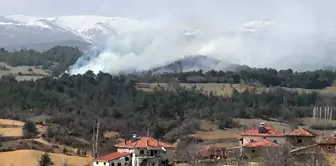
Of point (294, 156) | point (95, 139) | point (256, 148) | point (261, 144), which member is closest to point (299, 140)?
point (261, 144)

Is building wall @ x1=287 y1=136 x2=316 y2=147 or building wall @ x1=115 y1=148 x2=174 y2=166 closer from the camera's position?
building wall @ x1=287 y1=136 x2=316 y2=147

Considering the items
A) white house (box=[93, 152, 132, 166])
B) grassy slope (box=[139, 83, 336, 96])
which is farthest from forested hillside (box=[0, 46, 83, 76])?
white house (box=[93, 152, 132, 166])

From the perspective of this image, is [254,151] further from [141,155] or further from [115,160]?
[115,160]

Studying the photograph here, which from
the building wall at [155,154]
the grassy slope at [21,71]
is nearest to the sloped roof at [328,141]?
the building wall at [155,154]

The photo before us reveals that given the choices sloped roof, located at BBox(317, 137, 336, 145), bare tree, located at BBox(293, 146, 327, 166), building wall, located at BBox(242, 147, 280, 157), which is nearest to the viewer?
bare tree, located at BBox(293, 146, 327, 166)

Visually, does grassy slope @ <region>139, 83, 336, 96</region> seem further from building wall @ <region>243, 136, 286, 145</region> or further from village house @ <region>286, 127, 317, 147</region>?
village house @ <region>286, 127, 317, 147</region>

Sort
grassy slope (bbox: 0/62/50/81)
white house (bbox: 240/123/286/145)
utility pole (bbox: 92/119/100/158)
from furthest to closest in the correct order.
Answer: grassy slope (bbox: 0/62/50/81)
utility pole (bbox: 92/119/100/158)
white house (bbox: 240/123/286/145)

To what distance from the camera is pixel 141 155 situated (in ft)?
174

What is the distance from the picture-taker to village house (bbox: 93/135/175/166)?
171 feet

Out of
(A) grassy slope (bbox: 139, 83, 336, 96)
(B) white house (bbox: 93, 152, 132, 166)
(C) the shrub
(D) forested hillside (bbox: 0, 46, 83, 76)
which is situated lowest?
(B) white house (bbox: 93, 152, 132, 166)

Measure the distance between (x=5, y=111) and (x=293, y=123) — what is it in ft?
101

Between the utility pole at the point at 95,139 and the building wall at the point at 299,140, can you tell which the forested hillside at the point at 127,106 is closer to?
the utility pole at the point at 95,139

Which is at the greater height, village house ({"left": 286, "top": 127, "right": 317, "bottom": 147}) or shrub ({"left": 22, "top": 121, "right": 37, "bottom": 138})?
village house ({"left": 286, "top": 127, "right": 317, "bottom": 147})

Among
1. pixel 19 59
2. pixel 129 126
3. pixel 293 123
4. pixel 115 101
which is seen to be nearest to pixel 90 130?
pixel 129 126
